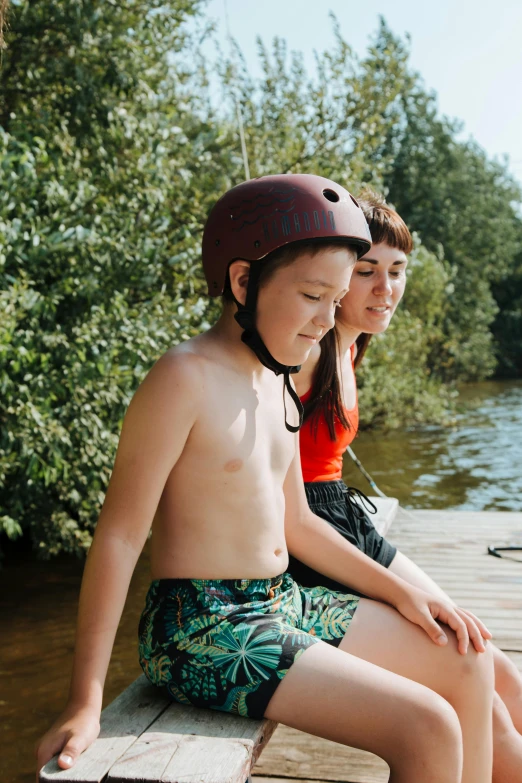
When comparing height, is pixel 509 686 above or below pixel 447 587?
above

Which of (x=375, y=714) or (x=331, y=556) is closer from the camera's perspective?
(x=375, y=714)

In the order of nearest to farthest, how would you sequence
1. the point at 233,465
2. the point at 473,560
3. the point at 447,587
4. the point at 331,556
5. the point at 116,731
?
the point at 116,731, the point at 233,465, the point at 331,556, the point at 447,587, the point at 473,560

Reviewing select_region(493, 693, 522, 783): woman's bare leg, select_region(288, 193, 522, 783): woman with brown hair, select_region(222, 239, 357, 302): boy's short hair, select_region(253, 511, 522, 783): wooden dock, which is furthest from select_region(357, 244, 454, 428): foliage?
select_region(222, 239, 357, 302): boy's short hair

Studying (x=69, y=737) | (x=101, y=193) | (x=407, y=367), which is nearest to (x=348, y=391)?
(x=69, y=737)

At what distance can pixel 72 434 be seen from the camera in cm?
525

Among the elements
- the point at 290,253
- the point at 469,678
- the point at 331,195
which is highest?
the point at 331,195

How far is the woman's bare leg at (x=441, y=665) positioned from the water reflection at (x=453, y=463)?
7199 millimetres

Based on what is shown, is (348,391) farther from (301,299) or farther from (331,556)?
(301,299)

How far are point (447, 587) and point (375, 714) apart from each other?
2238 millimetres

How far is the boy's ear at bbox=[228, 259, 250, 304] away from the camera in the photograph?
6.31 feet

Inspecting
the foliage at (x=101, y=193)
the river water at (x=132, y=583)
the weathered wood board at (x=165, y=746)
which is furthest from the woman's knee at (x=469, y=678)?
the foliage at (x=101, y=193)

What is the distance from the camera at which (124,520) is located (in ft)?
5.53

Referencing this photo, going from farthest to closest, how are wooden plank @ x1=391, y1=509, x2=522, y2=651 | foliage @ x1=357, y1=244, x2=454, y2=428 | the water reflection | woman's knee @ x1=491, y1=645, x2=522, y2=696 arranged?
foliage @ x1=357, y1=244, x2=454, y2=428, the water reflection, wooden plank @ x1=391, y1=509, x2=522, y2=651, woman's knee @ x1=491, y1=645, x2=522, y2=696

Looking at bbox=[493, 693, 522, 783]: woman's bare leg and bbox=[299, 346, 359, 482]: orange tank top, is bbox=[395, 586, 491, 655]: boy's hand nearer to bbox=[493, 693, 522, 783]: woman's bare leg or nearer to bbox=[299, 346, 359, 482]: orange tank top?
bbox=[493, 693, 522, 783]: woman's bare leg
